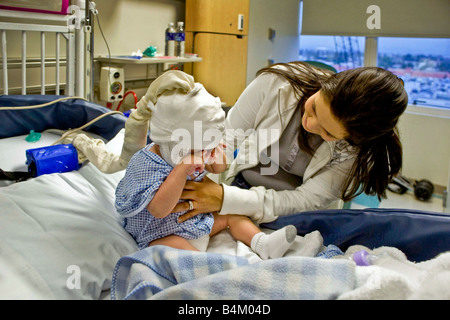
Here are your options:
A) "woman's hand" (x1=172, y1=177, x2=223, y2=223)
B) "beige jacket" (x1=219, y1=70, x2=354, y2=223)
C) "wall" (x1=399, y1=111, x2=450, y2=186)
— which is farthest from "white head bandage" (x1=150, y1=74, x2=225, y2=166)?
"wall" (x1=399, y1=111, x2=450, y2=186)

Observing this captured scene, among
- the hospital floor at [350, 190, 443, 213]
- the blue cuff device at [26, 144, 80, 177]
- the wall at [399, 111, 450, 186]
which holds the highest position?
the blue cuff device at [26, 144, 80, 177]

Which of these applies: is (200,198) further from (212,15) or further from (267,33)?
(267,33)

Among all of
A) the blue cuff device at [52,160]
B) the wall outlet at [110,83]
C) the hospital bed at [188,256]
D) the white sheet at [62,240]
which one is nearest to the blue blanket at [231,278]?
the hospital bed at [188,256]

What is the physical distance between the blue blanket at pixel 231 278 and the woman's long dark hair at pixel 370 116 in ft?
1.41

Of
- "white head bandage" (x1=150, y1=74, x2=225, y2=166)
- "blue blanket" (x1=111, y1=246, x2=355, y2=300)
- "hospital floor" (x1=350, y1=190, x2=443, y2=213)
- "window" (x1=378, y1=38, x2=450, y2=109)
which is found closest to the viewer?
"blue blanket" (x1=111, y1=246, x2=355, y2=300)

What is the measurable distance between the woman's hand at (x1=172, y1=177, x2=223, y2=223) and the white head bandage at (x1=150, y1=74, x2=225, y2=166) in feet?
0.35

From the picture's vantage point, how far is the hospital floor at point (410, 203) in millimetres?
3234

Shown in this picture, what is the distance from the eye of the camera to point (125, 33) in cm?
272

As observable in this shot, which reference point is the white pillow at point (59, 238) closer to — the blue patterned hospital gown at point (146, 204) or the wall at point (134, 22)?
the blue patterned hospital gown at point (146, 204)

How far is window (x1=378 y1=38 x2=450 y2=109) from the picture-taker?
372 centimetres

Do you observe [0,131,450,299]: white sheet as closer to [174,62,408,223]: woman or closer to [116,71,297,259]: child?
[116,71,297,259]: child

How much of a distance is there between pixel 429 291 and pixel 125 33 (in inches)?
100

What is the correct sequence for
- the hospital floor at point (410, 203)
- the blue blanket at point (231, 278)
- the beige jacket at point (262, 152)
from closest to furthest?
the blue blanket at point (231, 278), the beige jacket at point (262, 152), the hospital floor at point (410, 203)
